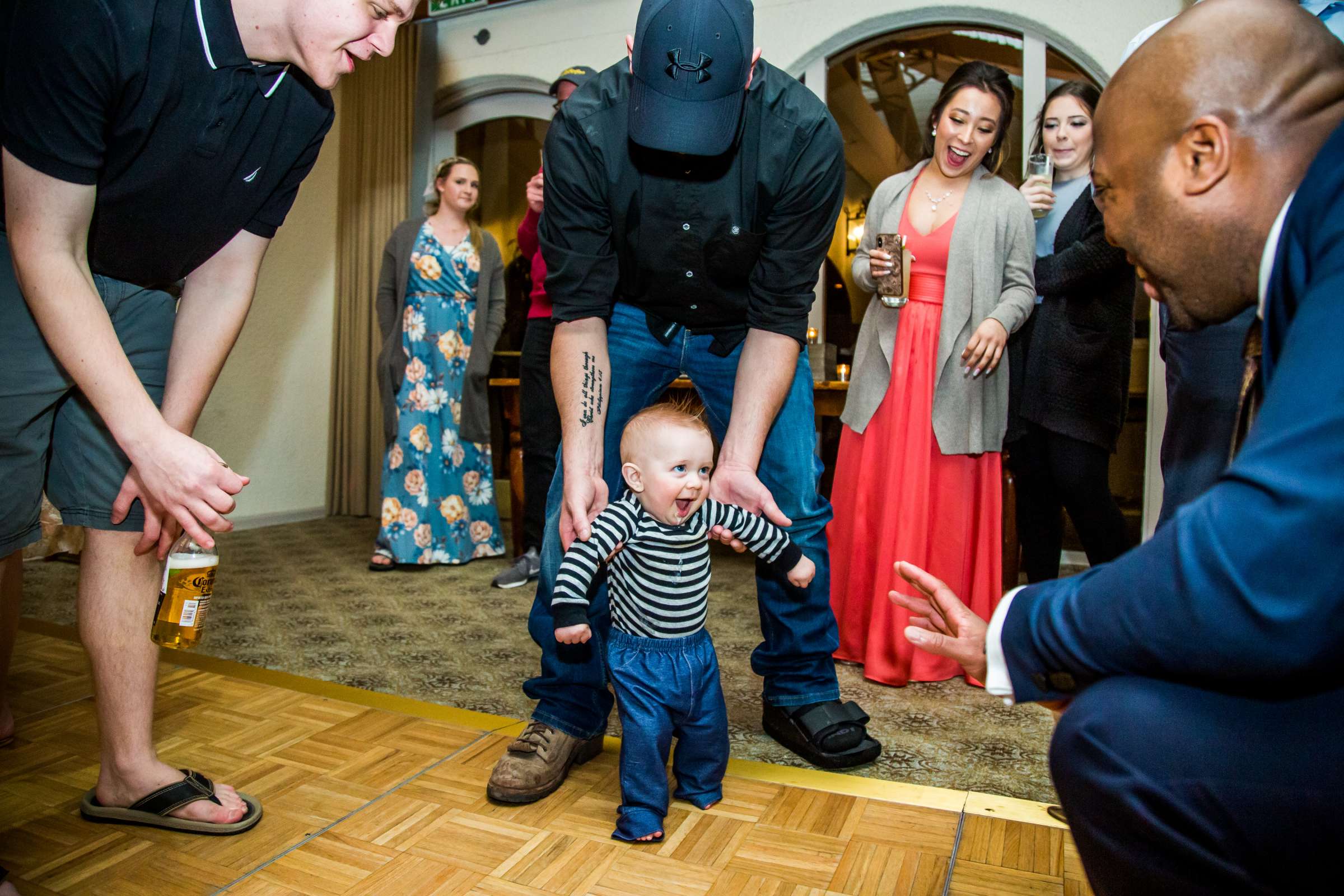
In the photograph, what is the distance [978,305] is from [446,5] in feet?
12.7

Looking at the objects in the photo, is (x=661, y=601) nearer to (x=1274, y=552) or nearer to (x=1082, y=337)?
(x=1274, y=552)

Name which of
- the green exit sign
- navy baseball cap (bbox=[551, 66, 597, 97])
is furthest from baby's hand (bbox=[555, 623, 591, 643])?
the green exit sign

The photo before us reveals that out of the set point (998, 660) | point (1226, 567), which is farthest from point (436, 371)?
point (1226, 567)

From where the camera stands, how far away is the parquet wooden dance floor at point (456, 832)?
1367mm

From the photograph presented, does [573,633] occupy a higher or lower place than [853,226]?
lower

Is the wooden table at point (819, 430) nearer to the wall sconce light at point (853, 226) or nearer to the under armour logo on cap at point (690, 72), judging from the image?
the under armour logo on cap at point (690, 72)

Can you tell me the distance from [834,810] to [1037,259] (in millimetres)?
1663

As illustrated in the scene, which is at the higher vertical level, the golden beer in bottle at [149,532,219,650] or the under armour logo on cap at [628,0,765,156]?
the under armour logo on cap at [628,0,765,156]

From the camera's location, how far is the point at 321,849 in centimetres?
146

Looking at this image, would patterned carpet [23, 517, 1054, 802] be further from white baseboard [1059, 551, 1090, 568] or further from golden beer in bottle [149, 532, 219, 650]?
white baseboard [1059, 551, 1090, 568]

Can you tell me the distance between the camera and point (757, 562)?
5.96 feet

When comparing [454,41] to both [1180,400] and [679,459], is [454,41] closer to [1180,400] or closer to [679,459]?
[679,459]

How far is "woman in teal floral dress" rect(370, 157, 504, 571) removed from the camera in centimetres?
378

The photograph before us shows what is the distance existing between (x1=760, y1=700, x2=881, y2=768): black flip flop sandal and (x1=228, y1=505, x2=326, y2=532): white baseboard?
368 cm
